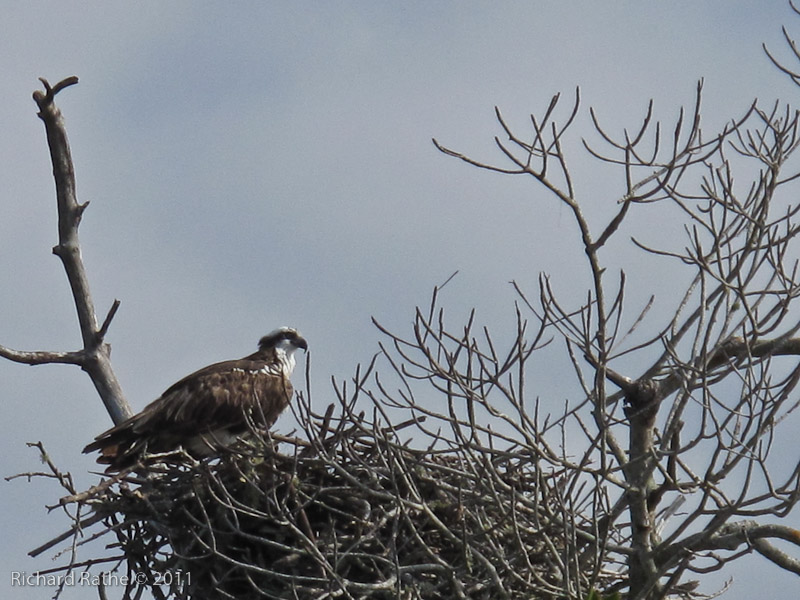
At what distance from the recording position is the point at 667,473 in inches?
266

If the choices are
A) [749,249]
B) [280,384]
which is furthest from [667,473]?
[280,384]

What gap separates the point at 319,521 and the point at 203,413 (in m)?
1.63

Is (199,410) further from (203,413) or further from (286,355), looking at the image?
(286,355)

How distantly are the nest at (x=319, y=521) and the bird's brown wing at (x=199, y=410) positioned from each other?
19.0 inches

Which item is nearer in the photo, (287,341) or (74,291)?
(74,291)

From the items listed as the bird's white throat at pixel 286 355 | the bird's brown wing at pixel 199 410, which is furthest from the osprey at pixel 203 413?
the bird's white throat at pixel 286 355

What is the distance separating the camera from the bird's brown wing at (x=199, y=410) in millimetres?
8688

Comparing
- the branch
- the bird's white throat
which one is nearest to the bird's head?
the bird's white throat

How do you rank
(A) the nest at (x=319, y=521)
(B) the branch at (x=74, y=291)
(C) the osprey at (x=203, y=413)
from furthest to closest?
(C) the osprey at (x=203, y=413), (B) the branch at (x=74, y=291), (A) the nest at (x=319, y=521)

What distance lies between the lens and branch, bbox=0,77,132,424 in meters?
8.36

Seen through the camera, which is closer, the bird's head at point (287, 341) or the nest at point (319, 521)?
the nest at point (319, 521)

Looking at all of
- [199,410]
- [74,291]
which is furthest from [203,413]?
[74,291]

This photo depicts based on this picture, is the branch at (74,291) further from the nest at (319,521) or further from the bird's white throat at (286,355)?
the bird's white throat at (286,355)

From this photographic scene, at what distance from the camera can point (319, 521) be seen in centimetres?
805
